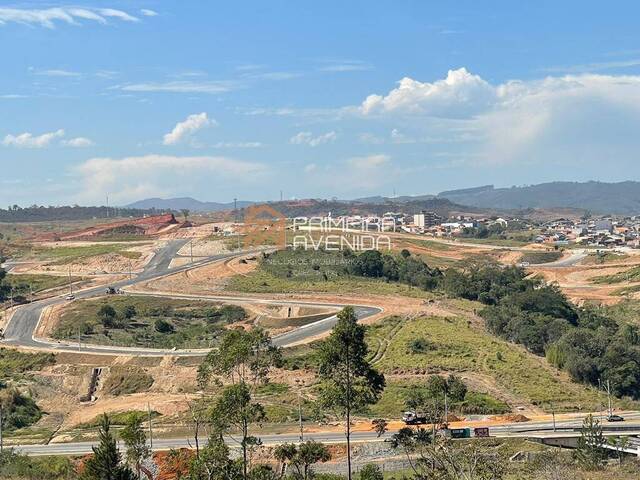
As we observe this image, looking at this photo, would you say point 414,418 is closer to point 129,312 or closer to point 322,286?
point 129,312

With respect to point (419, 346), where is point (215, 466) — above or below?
above

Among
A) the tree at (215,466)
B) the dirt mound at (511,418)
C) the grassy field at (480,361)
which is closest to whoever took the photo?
the tree at (215,466)

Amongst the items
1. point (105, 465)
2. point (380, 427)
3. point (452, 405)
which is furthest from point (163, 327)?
point (105, 465)

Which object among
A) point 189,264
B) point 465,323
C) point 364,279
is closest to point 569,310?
point 465,323

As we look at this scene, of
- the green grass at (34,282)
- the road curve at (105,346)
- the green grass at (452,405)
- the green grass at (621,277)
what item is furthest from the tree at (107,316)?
the green grass at (621,277)

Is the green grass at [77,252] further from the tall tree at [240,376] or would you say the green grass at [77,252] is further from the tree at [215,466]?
the tree at [215,466]

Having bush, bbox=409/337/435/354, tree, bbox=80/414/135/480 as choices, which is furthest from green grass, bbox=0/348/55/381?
tree, bbox=80/414/135/480

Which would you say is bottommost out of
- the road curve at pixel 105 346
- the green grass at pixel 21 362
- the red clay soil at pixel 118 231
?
the green grass at pixel 21 362
